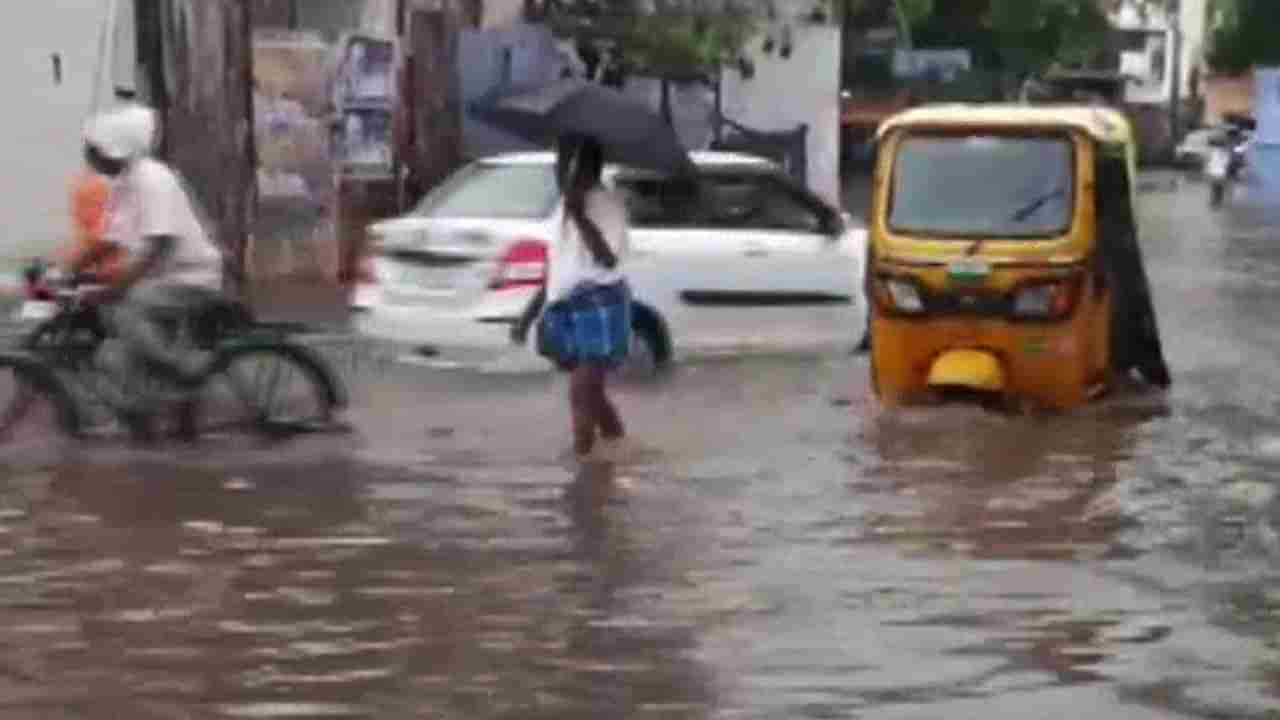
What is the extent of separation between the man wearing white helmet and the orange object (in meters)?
0.10

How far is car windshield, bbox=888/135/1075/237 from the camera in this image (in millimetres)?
16531

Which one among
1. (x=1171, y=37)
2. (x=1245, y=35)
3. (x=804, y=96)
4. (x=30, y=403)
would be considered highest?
(x=30, y=403)

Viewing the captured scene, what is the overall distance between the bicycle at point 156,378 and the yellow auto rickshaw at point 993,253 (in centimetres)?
354

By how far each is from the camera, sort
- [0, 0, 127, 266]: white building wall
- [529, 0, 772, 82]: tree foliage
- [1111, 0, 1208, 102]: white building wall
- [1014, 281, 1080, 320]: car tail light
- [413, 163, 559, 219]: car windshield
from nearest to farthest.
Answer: [1014, 281, 1080, 320]: car tail light → [413, 163, 559, 219]: car windshield → [0, 0, 127, 266]: white building wall → [529, 0, 772, 82]: tree foliage → [1111, 0, 1208, 102]: white building wall

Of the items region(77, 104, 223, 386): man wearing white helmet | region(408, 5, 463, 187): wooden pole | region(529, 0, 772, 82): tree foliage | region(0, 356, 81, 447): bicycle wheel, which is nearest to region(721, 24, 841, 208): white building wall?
region(529, 0, 772, 82): tree foliage

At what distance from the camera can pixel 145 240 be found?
13.9 m

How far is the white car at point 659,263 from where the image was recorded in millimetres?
18062

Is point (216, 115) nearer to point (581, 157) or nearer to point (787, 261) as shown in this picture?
point (787, 261)

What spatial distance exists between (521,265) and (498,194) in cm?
129

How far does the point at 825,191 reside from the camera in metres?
40.7

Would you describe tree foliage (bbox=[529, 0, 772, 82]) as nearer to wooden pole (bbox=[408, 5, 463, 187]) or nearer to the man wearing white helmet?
wooden pole (bbox=[408, 5, 463, 187])

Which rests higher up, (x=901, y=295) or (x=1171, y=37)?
(x=901, y=295)

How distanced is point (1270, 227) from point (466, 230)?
30.0 metres

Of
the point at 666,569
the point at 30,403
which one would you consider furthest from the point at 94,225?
the point at 666,569
